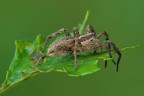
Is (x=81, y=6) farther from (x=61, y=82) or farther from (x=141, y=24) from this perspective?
(x=61, y=82)

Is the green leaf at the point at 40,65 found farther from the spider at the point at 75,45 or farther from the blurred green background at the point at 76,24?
the blurred green background at the point at 76,24

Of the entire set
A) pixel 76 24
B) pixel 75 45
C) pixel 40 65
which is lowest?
pixel 40 65

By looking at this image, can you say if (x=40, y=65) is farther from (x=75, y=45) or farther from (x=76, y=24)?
(x=76, y=24)

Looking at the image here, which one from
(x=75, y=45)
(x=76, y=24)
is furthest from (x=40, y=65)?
(x=76, y=24)

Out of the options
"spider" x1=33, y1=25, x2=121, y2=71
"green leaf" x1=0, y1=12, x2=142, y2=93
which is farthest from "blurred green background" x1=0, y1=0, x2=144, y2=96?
"green leaf" x1=0, y1=12, x2=142, y2=93

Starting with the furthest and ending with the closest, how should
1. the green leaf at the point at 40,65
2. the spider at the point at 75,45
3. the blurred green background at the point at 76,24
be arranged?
the blurred green background at the point at 76,24
the spider at the point at 75,45
the green leaf at the point at 40,65

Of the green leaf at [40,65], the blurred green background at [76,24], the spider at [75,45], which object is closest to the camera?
the green leaf at [40,65]

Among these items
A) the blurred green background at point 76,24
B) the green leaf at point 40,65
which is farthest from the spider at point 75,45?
the blurred green background at point 76,24
